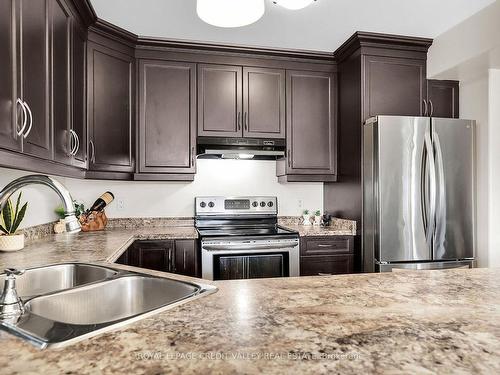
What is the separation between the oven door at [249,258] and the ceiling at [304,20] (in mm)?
1616

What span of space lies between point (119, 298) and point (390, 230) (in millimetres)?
1999

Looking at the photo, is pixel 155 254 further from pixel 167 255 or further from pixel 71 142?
pixel 71 142

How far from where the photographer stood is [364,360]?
61 cm

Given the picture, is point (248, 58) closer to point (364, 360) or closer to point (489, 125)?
point (489, 125)

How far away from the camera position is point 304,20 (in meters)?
2.54

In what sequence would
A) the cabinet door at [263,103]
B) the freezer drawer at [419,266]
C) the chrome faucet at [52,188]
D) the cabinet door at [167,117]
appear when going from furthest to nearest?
the cabinet door at [263,103] → the cabinet door at [167,117] → the freezer drawer at [419,266] → the chrome faucet at [52,188]

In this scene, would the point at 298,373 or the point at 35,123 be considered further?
the point at 35,123

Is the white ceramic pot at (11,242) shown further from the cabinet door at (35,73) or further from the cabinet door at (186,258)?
the cabinet door at (186,258)

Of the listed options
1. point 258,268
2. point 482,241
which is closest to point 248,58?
point 258,268

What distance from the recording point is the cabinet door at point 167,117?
2971mm

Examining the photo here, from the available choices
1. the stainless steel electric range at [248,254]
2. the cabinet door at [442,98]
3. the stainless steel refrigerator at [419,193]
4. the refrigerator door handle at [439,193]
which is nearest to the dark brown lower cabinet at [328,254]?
the stainless steel electric range at [248,254]

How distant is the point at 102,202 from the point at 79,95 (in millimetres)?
995

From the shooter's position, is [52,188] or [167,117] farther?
[167,117]

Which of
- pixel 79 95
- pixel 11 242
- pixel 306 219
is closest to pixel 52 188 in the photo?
pixel 11 242
